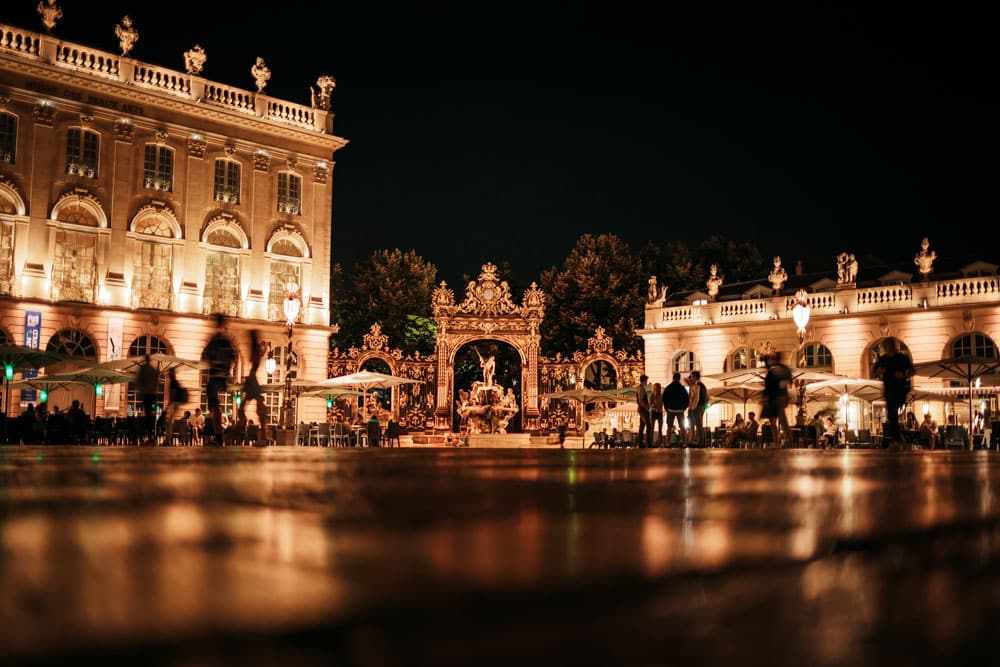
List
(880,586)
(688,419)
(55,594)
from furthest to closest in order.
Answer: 1. (688,419)
2. (880,586)
3. (55,594)

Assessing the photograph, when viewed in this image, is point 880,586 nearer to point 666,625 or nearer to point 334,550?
point 666,625

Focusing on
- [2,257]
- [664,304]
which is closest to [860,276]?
[664,304]

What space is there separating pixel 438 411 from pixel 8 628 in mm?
34484

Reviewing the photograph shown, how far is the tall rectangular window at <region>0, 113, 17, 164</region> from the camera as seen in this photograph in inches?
1252

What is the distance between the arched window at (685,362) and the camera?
39.9m

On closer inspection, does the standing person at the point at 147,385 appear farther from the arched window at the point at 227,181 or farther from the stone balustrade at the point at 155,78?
the arched window at the point at 227,181

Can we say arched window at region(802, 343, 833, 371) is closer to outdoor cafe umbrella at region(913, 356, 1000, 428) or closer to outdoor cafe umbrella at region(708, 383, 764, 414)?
outdoor cafe umbrella at region(708, 383, 764, 414)

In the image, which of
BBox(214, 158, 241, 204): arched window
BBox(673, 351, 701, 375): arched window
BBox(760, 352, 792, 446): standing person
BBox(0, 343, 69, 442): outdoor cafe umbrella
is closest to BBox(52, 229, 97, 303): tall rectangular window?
BBox(214, 158, 241, 204): arched window

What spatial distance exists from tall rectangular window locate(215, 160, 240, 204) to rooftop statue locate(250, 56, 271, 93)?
3875 mm

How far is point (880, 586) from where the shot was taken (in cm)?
150

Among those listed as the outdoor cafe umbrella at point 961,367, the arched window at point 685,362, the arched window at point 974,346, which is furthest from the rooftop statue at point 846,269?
the outdoor cafe umbrella at point 961,367

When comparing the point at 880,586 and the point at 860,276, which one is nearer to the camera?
the point at 880,586

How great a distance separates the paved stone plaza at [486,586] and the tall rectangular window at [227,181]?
36.6 m

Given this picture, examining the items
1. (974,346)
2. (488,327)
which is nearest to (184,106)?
(488,327)
